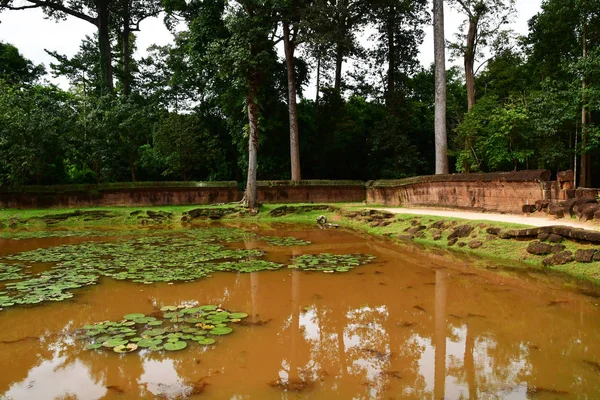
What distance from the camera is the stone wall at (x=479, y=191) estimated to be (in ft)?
35.0

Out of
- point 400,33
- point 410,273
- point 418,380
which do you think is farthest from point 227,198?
point 418,380

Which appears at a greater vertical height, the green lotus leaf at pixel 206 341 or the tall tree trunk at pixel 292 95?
the tall tree trunk at pixel 292 95

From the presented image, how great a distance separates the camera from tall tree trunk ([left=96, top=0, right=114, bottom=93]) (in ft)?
78.3

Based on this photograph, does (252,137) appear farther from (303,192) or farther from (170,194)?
(170,194)

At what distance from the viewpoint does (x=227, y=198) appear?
67.5 feet

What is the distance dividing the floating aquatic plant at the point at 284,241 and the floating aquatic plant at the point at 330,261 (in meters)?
1.79

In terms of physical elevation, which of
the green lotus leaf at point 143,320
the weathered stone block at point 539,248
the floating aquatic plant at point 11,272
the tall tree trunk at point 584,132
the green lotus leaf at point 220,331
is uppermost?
the tall tree trunk at point 584,132

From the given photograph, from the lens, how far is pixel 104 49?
23969mm

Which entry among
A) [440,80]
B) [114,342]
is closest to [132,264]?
[114,342]

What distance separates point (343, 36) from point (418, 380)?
1752cm

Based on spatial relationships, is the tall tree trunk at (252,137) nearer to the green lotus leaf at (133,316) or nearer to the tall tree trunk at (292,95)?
the tall tree trunk at (292,95)

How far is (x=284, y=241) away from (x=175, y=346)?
7280 millimetres

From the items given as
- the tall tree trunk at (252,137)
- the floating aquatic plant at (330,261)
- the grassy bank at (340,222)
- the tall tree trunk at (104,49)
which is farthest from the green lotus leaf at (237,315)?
the tall tree trunk at (104,49)

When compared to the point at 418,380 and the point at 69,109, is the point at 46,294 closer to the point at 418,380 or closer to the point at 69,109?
the point at 418,380
